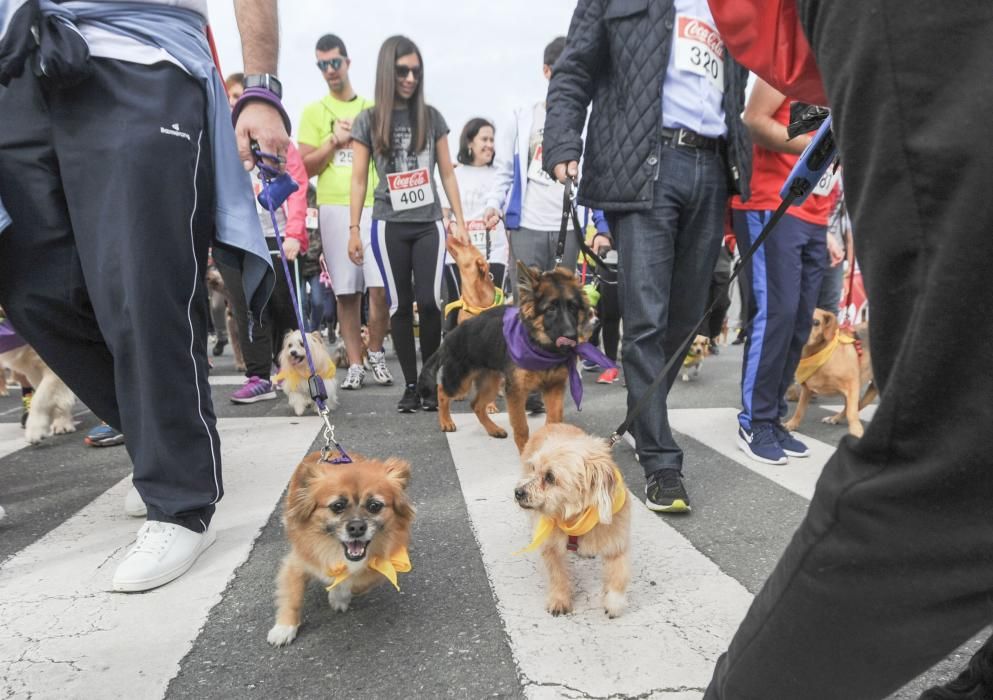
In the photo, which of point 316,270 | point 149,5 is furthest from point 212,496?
point 316,270

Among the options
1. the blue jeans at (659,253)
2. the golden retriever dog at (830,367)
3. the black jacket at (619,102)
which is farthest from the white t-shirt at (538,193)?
the blue jeans at (659,253)

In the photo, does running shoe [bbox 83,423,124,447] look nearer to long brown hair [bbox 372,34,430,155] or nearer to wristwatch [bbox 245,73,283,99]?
wristwatch [bbox 245,73,283,99]

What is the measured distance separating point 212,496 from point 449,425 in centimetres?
235

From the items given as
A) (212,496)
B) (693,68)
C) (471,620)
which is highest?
(693,68)

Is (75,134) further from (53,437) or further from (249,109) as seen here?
(53,437)

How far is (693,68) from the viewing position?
3.01 m

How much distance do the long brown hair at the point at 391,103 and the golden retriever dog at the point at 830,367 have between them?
10.9 ft

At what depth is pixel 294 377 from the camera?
530 cm

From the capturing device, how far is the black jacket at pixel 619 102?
2.98 metres

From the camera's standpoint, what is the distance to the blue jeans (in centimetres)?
301

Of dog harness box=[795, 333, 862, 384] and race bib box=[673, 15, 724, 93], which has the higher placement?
race bib box=[673, 15, 724, 93]

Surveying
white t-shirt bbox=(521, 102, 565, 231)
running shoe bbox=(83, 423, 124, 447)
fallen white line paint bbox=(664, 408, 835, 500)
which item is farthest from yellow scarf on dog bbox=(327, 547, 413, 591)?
white t-shirt bbox=(521, 102, 565, 231)

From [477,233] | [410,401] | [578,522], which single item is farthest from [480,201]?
[578,522]

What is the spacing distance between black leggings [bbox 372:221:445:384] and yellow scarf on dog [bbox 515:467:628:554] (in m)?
3.32
